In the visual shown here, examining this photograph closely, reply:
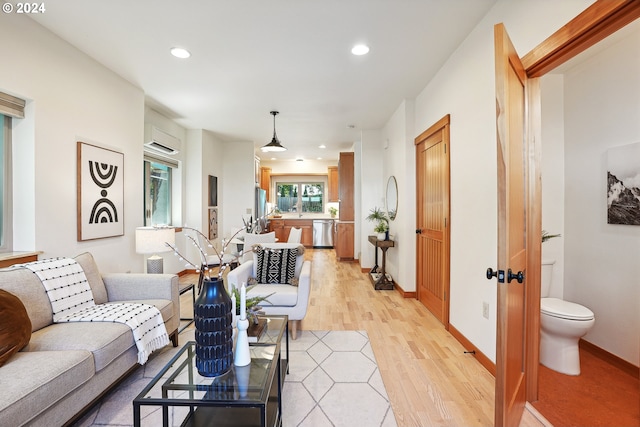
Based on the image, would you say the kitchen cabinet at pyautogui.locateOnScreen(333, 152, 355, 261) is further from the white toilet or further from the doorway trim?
the doorway trim

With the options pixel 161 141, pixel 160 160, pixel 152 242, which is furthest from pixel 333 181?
pixel 152 242

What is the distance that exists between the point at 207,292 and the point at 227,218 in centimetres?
531

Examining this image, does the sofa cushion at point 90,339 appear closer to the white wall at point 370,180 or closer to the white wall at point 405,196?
the white wall at point 405,196

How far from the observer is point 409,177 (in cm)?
396

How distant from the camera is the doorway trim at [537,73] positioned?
1.36 metres

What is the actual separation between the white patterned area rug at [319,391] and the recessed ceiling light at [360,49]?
268 cm

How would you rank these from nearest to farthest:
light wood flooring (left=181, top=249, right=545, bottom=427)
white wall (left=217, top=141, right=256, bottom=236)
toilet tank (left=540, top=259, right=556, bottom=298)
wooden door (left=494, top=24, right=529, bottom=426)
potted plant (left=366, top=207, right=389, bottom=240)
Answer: wooden door (left=494, top=24, right=529, bottom=426) < light wood flooring (left=181, top=249, right=545, bottom=427) < toilet tank (left=540, top=259, right=556, bottom=298) < potted plant (left=366, top=207, right=389, bottom=240) < white wall (left=217, top=141, right=256, bottom=236)

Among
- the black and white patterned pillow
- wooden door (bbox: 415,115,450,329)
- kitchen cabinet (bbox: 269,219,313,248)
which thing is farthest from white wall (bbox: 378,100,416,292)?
kitchen cabinet (bbox: 269,219,313,248)

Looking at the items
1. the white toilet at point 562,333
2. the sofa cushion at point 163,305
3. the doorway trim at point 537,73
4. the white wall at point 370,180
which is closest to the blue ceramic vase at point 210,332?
the sofa cushion at point 163,305

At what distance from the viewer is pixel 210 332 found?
1429 mm

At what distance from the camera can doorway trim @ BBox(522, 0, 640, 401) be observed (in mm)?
1357

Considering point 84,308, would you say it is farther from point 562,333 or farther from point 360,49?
point 562,333

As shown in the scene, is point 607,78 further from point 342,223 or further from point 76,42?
point 342,223

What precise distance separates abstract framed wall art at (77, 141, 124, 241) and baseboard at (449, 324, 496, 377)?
3.62m
